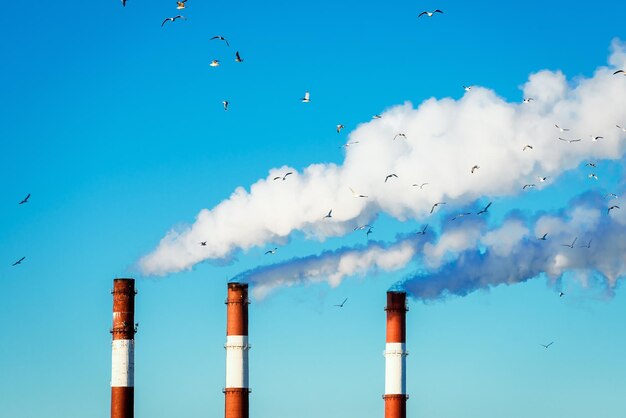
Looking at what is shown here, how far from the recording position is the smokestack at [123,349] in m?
56.6

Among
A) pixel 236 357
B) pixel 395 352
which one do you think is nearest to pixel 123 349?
pixel 236 357

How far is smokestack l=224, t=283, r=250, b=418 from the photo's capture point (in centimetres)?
5762

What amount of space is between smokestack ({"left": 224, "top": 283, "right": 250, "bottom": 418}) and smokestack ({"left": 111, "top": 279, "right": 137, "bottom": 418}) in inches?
153

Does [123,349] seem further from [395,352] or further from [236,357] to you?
[395,352]

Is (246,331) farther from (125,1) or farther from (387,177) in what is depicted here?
(125,1)

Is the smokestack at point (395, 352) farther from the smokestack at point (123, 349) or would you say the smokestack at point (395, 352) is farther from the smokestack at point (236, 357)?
the smokestack at point (123, 349)

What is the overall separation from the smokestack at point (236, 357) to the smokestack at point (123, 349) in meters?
3.88

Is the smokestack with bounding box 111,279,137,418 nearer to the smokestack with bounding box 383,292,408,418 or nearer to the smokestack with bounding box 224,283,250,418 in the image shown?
the smokestack with bounding box 224,283,250,418

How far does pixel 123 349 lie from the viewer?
5706 centimetres

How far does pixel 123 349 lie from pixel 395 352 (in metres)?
11.3

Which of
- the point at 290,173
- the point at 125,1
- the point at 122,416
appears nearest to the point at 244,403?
the point at 122,416

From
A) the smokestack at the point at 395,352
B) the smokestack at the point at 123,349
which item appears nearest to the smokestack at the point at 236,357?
the smokestack at the point at 123,349

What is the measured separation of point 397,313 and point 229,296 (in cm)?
708

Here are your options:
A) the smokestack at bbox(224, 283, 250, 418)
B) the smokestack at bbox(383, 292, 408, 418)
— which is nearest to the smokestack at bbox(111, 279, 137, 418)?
the smokestack at bbox(224, 283, 250, 418)
